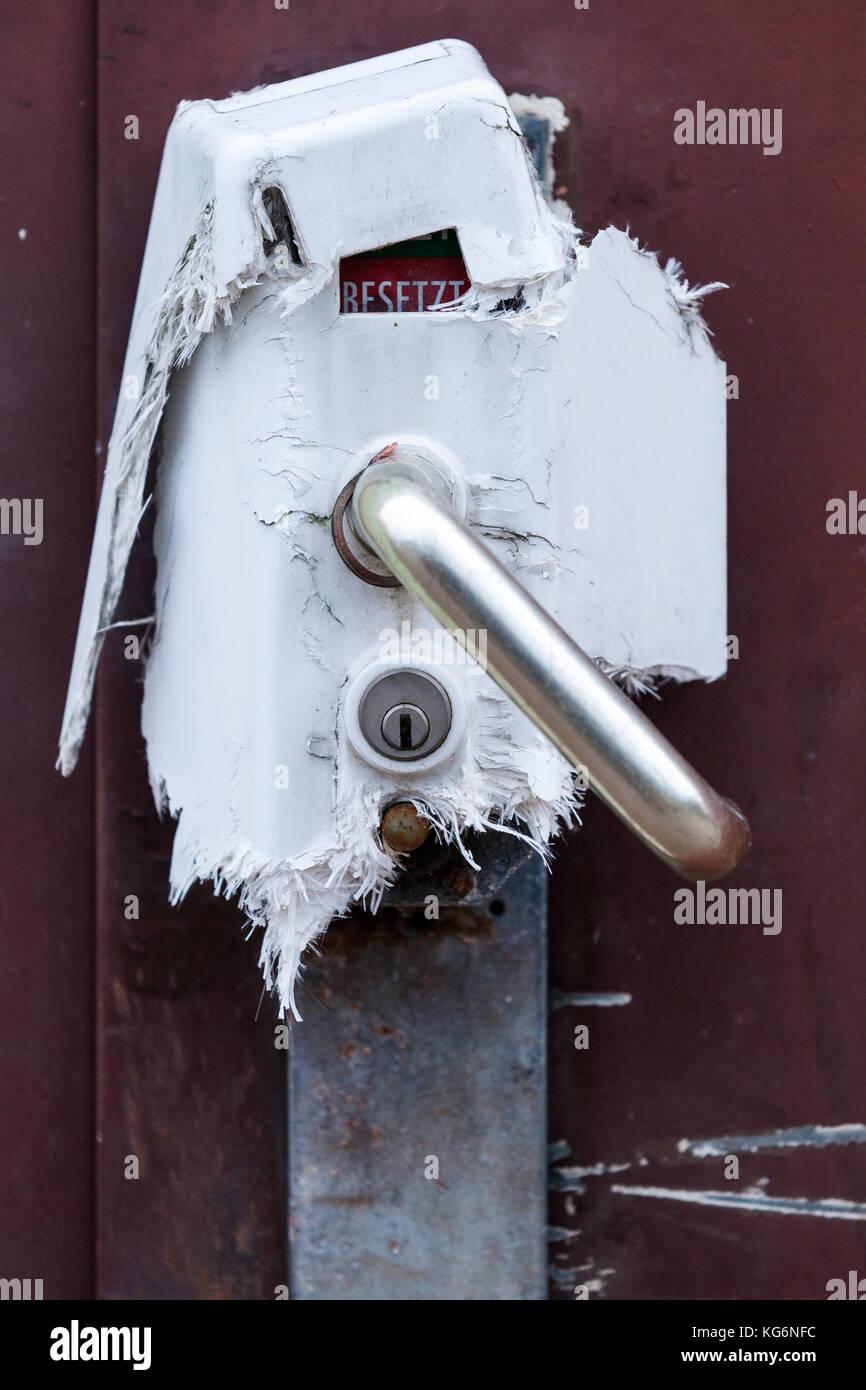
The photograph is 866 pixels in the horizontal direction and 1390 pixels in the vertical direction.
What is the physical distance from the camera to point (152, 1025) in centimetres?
84

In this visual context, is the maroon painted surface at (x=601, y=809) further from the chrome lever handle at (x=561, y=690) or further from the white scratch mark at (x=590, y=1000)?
the chrome lever handle at (x=561, y=690)

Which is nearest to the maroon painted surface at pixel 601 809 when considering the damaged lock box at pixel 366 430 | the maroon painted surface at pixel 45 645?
the maroon painted surface at pixel 45 645

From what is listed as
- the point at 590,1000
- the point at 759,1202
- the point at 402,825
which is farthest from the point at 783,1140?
the point at 402,825

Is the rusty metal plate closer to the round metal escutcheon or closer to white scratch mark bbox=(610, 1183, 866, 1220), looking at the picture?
white scratch mark bbox=(610, 1183, 866, 1220)

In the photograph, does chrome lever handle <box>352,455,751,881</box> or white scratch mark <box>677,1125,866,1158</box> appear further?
white scratch mark <box>677,1125,866,1158</box>

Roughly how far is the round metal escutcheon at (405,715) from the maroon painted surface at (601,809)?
0.90 feet

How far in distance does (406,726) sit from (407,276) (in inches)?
9.0

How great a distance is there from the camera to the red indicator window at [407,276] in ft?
2.00

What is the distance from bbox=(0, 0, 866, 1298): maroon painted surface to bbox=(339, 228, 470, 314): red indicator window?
24 centimetres

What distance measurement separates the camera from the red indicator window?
0.61 m

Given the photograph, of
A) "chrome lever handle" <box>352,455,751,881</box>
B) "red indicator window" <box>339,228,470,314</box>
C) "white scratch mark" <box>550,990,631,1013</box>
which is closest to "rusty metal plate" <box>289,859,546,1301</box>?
"white scratch mark" <box>550,990,631,1013</box>
